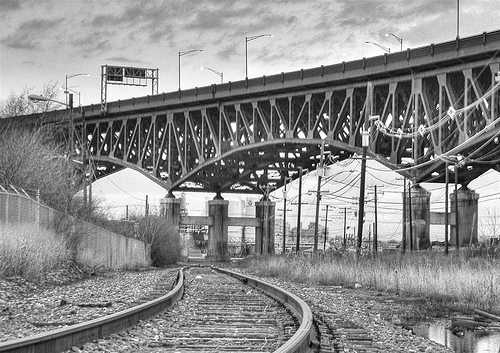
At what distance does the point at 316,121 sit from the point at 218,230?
40024 mm

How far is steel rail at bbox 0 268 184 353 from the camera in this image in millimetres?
Answer: 8234

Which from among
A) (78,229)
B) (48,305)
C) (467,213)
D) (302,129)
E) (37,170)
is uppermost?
(302,129)

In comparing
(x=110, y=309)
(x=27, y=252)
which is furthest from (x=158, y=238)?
(x=110, y=309)

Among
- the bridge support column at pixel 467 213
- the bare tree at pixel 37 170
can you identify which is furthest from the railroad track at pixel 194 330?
the bridge support column at pixel 467 213

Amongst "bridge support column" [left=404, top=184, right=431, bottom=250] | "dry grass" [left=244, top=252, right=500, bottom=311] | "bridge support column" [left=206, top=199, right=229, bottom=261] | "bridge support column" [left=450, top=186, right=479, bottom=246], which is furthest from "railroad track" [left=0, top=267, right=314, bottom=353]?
"bridge support column" [left=206, top=199, right=229, bottom=261]

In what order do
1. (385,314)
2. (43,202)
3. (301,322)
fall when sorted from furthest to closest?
(43,202) → (385,314) → (301,322)

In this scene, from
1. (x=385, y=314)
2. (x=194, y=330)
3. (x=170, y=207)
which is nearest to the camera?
(x=194, y=330)

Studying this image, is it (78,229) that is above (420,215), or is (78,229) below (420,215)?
below

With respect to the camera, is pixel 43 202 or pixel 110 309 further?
pixel 43 202

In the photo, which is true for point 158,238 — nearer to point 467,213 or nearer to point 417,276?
point 467,213

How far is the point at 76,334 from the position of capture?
9719 mm

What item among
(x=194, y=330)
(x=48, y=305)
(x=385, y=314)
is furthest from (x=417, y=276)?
(x=194, y=330)

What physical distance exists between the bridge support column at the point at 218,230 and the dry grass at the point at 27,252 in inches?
2928

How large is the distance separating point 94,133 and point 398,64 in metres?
45.5
